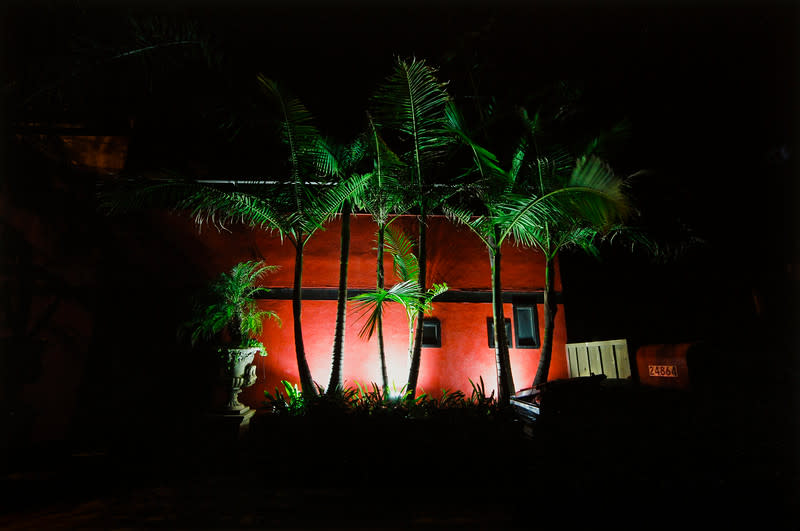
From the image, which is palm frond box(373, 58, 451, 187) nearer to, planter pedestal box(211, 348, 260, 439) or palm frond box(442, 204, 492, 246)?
palm frond box(442, 204, 492, 246)

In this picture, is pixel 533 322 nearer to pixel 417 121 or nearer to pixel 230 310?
pixel 417 121

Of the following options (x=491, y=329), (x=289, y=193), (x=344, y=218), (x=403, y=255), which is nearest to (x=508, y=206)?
(x=403, y=255)

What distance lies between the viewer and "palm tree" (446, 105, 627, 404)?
11.2 ft

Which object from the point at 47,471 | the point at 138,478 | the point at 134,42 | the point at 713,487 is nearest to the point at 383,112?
the point at 134,42

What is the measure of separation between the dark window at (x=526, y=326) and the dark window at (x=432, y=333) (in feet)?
4.18

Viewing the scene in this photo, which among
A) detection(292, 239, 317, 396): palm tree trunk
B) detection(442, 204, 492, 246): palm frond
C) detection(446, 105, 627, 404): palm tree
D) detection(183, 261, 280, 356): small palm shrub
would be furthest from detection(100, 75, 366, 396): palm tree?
detection(446, 105, 627, 404): palm tree

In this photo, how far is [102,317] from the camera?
5.21 metres

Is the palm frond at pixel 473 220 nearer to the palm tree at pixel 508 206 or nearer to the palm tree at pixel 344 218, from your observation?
the palm tree at pixel 508 206

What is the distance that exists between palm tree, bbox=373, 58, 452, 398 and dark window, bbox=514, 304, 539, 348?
2185 mm

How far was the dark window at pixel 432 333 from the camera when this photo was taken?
553cm

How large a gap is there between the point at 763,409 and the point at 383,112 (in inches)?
179

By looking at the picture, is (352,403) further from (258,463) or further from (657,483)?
(657,483)

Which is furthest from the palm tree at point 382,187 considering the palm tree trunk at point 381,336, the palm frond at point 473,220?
the palm frond at point 473,220

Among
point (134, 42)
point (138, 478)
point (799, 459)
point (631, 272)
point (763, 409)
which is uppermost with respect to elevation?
point (134, 42)
